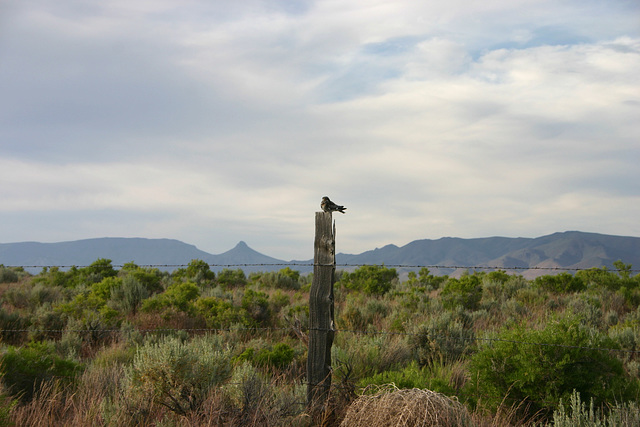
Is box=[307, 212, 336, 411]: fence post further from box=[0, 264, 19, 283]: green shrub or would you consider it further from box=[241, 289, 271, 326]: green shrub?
box=[0, 264, 19, 283]: green shrub

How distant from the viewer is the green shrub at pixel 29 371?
6.47 meters

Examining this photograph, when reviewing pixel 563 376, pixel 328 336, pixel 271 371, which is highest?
pixel 328 336

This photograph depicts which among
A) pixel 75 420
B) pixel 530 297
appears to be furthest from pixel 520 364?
pixel 530 297

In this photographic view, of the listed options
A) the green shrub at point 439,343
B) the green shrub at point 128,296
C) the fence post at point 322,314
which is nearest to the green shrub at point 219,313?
the green shrub at point 128,296

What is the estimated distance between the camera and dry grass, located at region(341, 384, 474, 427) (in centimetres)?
432

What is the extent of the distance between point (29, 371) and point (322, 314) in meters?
4.34

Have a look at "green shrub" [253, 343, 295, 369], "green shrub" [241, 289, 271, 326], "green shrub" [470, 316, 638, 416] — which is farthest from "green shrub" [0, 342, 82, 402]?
"green shrub" [241, 289, 271, 326]

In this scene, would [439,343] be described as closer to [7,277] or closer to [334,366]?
[334,366]

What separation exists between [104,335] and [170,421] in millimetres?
6809

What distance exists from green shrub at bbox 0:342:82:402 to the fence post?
3.80 m

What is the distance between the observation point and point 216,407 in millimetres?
4926

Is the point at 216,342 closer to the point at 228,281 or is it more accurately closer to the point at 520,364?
the point at 520,364

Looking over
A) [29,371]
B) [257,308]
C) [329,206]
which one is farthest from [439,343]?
[29,371]

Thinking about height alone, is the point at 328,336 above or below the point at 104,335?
above
